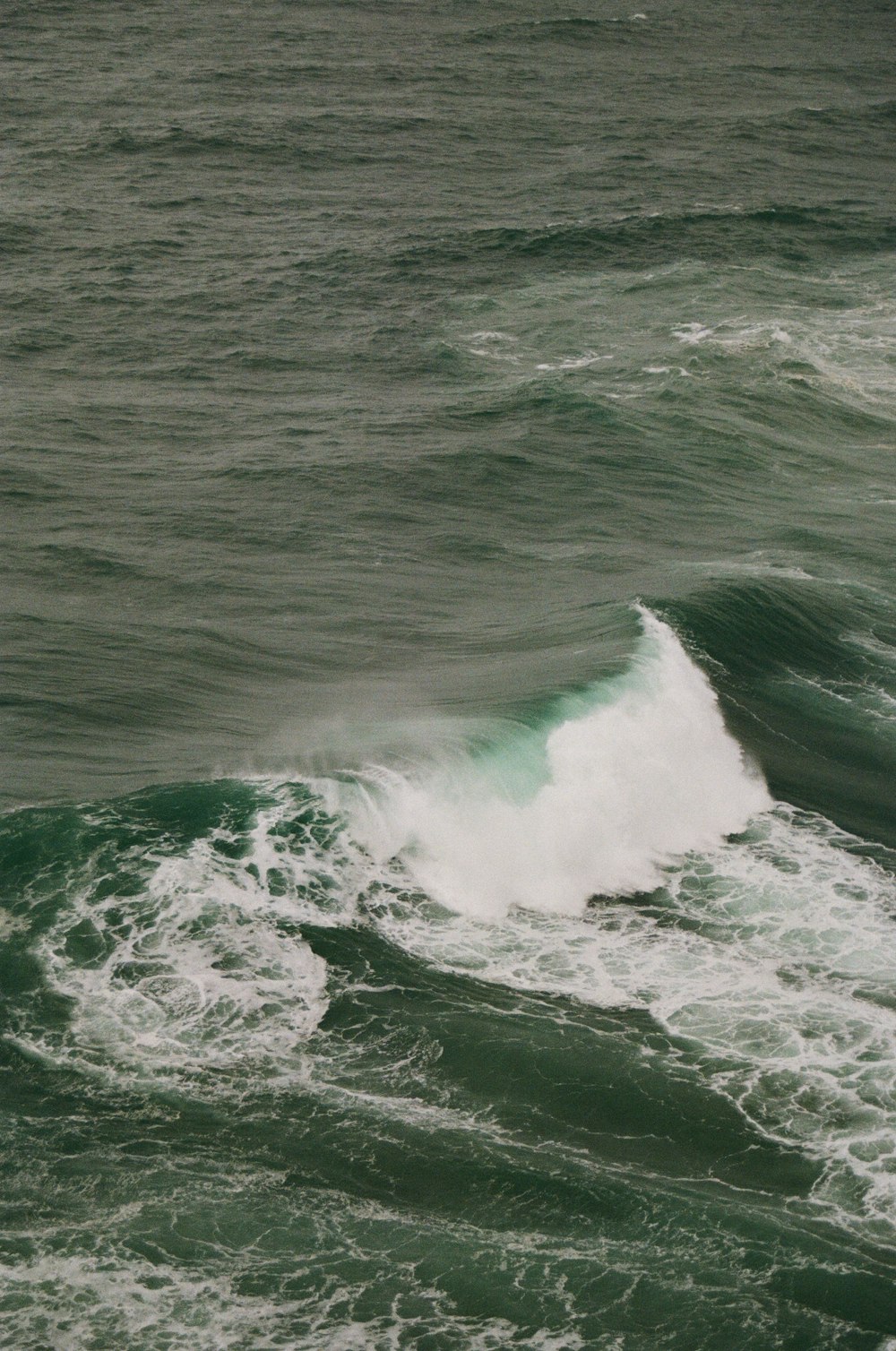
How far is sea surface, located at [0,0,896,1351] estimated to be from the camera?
20156mm

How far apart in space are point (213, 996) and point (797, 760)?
47.2ft

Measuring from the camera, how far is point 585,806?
99.0 feet

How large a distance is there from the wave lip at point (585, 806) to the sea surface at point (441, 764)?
0.31 ft

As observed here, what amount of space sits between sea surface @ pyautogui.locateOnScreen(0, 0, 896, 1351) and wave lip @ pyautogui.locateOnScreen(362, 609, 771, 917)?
3.8 inches

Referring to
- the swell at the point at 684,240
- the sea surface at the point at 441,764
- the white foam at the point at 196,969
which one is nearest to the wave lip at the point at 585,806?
the sea surface at the point at 441,764

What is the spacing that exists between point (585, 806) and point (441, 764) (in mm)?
2991

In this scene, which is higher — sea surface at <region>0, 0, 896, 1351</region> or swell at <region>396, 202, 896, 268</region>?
swell at <region>396, 202, 896, 268</region>

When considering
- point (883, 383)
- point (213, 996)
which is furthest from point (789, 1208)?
point (883, 383)

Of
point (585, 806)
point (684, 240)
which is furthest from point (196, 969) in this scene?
point (684, 240)

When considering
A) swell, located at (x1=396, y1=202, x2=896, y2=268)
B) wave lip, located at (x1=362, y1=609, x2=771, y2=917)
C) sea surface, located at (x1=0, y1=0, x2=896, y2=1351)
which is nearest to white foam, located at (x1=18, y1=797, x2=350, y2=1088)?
sea surface, located at (x1=0, y1=0, x2=896, y2=1351)

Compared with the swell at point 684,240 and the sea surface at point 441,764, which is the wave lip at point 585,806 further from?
the swell at point 684,240

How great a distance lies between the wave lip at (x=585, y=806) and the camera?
28031 millimetres

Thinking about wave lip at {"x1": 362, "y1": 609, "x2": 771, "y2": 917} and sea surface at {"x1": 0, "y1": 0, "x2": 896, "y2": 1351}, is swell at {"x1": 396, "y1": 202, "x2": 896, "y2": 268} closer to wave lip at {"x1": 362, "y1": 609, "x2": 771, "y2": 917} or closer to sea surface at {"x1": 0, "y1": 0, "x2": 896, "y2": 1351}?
sea surface at {"x1": 0, "y1": 0, "x2": 896, "y2": 1351}

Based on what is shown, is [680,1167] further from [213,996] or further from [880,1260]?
[213,996]
